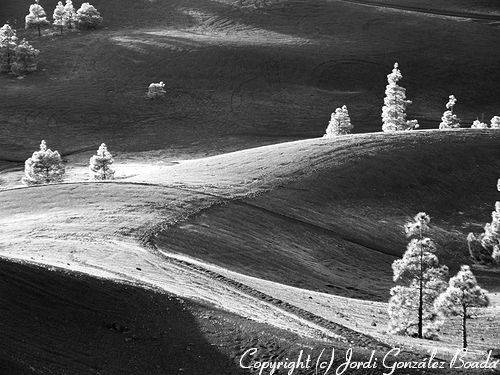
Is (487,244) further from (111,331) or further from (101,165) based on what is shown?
(101,165)

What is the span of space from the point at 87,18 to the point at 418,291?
489 feet

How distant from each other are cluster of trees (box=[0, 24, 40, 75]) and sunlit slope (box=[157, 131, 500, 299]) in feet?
292

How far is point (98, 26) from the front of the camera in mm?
173750

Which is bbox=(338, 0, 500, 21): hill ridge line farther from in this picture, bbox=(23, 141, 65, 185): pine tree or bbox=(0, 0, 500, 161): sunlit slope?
bbox=(23, 141, 65, 185): pine tree

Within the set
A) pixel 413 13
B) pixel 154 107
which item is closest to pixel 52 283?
pixel 154 107

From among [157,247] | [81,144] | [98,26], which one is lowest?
[81,144]

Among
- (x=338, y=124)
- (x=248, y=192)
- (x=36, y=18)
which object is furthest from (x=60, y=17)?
(x=248, y=192)

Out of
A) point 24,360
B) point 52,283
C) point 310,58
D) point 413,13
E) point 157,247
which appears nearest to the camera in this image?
point 24,360

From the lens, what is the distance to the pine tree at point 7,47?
152 metres

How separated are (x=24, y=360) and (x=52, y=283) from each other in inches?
246

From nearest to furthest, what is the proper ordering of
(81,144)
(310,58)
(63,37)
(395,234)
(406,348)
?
(406,348), (395,234), (81,144), (310,58), (63,37)

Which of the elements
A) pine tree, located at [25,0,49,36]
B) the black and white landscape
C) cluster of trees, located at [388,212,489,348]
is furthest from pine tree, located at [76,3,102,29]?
cluster of trees, located at [388,212,489,348]

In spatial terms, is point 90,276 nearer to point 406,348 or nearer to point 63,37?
point 406,348
